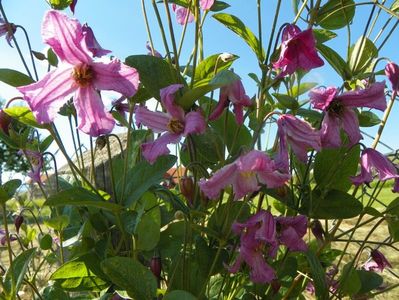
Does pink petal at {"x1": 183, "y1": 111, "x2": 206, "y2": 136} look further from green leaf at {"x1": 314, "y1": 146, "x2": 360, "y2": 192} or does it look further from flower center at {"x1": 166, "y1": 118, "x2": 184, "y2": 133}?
green leaf at {"x1": 314, "y1": 146, "x2": 360, "y2": 192}

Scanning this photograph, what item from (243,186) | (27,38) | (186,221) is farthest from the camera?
(27,38)

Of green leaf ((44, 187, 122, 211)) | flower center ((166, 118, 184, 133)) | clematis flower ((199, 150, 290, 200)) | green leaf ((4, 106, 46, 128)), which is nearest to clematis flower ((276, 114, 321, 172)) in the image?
clematis flower ((199, 150, 290, 200))

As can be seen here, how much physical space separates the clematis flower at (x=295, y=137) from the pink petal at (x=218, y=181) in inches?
2.9

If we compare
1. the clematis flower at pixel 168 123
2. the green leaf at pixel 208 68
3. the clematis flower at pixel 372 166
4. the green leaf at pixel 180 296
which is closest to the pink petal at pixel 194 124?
the clematis flower at pixel 168 123

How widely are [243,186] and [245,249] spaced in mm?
125

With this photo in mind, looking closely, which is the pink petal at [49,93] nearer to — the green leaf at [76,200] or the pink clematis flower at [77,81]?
the pink clematis flower at [77,81]

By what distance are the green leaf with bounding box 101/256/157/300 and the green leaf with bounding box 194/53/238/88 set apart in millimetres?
295

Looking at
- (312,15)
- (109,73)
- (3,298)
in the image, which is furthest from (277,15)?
(3,298)

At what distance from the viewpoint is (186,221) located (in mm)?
656

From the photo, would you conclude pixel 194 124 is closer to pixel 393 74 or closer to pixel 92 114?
pixel 92 114

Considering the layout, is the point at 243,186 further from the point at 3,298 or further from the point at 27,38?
the point at 27,38

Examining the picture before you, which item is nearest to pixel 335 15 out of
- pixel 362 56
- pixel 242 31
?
pixel 362 56

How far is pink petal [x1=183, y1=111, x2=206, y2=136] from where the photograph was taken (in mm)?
550

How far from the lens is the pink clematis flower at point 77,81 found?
0.53m
